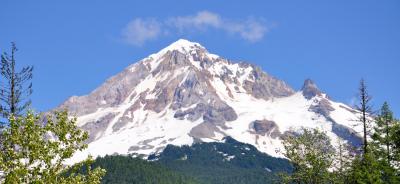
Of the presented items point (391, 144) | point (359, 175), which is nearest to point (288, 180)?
point (359, 175)

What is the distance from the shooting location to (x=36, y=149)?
37781 mm

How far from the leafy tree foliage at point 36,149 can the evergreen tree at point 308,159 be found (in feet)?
110

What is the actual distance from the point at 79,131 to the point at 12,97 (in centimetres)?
1325

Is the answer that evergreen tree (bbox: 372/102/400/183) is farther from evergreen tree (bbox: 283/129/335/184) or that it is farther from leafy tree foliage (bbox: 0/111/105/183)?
leafy tree foliage (bbox: 0/111/105/183)

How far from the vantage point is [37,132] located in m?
38.5

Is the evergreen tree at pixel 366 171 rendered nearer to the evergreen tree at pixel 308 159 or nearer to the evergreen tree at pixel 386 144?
the evergreen tree at pixel 386 144

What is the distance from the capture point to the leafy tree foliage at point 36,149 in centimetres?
3722

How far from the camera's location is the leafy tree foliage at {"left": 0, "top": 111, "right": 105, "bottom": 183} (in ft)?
122

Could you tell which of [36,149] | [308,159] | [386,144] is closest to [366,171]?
[308,159]

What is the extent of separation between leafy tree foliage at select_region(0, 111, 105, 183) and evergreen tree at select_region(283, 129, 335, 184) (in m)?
33.6

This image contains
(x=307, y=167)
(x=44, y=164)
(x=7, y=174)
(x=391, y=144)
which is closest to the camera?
(x=7, y=174)

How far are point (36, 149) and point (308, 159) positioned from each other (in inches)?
1463

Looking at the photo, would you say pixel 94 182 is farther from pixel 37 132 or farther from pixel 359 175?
pixel 359 175

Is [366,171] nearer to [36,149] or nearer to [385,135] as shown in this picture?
[385,135]
